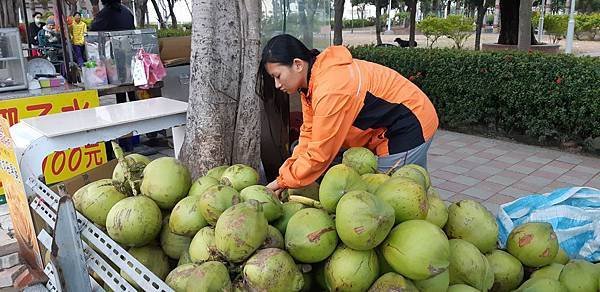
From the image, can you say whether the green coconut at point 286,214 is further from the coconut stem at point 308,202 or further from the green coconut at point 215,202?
the green coconut at point 215,202

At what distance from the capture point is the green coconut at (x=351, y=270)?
1.15 metres

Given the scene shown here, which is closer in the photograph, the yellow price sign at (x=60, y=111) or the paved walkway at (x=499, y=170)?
the yellow price sign at (x=60, y=111)

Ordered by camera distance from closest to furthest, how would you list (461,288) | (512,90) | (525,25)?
(461,288) < (512,90) < (525,25)

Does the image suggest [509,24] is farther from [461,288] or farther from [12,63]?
[461,288]

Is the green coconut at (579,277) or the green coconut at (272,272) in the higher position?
the green coconut at (272,272)

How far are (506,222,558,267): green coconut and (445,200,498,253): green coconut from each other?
0.11m

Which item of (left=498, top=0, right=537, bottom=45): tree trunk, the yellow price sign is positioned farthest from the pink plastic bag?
(left=498, top=0, right=537, bottom=45): tree trunk

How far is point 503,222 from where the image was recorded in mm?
2090

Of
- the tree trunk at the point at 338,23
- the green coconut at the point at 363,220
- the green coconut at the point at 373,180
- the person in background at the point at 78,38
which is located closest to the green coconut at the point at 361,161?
the green coconut at the point at 373,180

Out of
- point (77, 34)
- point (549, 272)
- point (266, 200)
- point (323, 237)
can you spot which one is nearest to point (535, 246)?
point (549, 272)

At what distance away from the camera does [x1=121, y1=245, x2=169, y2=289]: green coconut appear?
1.41 m

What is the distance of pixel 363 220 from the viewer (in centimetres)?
112

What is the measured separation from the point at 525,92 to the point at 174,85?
17.9 ft

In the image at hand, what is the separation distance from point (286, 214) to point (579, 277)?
0.86 metres
